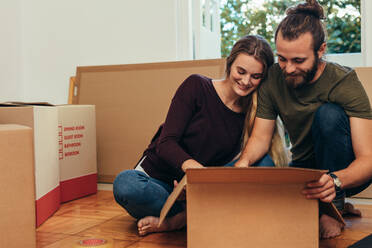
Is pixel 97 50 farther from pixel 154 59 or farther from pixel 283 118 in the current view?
pixel 283 118

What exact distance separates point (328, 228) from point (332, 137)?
29cm

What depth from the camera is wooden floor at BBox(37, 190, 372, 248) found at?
116 cm

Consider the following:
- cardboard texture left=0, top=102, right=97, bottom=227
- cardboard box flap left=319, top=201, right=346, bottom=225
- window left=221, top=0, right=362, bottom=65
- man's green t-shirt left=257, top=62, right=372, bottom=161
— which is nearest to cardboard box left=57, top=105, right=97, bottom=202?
cardboard texture left=0, top=102, right=97, bottom=227

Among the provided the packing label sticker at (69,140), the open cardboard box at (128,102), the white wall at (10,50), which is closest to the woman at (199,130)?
the packing label sticker at (69,140)

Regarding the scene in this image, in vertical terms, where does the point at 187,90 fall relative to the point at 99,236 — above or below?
above

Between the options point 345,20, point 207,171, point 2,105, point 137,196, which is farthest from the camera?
point 345,20

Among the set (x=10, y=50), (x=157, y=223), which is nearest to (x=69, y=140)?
(x=157, y=223)

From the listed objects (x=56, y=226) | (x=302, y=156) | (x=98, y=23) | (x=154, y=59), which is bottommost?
(x=56, y=226)

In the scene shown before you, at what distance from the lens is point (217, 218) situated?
92 centimetres

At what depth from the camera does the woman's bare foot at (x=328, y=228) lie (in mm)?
1181

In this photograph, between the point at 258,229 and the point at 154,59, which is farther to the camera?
the point at 154,59

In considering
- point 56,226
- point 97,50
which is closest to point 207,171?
point 56,226

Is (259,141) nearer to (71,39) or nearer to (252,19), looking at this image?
(71,39)

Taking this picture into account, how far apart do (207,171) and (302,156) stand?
1.79ft
